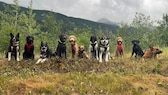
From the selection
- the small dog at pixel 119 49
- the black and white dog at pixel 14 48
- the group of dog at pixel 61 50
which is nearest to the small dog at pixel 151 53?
the group of dog at pixel 61 50

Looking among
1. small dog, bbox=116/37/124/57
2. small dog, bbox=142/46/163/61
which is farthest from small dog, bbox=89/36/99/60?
small dog, bbox=142/46/163/61

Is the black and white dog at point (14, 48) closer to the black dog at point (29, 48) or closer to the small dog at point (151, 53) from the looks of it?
the black dog at point (29, 48)

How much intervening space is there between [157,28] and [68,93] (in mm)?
68929

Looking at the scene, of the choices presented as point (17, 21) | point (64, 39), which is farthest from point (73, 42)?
point (17, 21)

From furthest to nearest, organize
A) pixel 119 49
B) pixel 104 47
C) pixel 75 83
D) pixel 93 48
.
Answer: pixel 119 49
pixel 93 48
pixel 104 47
pixel 75 83

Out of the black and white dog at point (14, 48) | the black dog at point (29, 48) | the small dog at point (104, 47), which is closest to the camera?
the black and white dog at point (14, 48)

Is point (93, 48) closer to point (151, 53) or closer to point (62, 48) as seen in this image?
point (62, 48)

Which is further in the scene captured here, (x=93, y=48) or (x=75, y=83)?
(x=93, y=48)

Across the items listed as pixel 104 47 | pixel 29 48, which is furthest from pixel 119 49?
pixel 29 48

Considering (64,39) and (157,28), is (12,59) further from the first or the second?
(157,28)

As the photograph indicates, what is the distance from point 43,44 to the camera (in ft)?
49.3

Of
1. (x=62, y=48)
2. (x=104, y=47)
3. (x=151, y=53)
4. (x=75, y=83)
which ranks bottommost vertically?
(x=75, y=83)

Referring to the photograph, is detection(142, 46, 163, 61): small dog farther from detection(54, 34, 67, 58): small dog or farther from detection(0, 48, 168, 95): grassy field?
detection(0, 48, 168, 95): grassy field

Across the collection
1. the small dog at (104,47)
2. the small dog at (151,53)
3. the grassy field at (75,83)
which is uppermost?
the small dog at (104,47)
